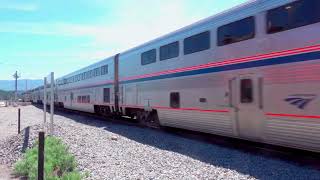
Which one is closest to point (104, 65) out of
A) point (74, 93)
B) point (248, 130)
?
point (74, 93)

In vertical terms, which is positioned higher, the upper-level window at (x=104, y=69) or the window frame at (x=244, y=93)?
the upper-level window at (x=104, y=69)

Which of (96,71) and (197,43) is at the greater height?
(96,71)

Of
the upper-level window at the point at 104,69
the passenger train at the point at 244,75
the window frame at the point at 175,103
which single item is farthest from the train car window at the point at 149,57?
the upper-level window at the point at 104,69

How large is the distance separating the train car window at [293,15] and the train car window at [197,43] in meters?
2.74

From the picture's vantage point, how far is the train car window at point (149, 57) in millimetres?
16297

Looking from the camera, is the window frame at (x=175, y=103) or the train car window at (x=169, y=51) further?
the train car window at (x=169, y=51)

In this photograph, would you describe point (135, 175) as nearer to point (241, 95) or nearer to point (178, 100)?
point (241, 95)

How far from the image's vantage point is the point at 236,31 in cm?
1108

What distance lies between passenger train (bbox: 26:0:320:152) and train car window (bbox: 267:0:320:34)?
0.02m

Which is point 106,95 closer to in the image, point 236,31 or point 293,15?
point 236,31

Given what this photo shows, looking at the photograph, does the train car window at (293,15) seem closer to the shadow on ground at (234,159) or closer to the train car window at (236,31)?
the train car window at (236,31)

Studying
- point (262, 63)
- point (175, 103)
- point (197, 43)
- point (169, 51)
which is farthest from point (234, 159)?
point (169, 51)

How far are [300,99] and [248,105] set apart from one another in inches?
68.8

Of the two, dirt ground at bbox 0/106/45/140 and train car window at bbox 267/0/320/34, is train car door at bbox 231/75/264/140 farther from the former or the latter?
dirt ground at bbox 0/106/45/140
